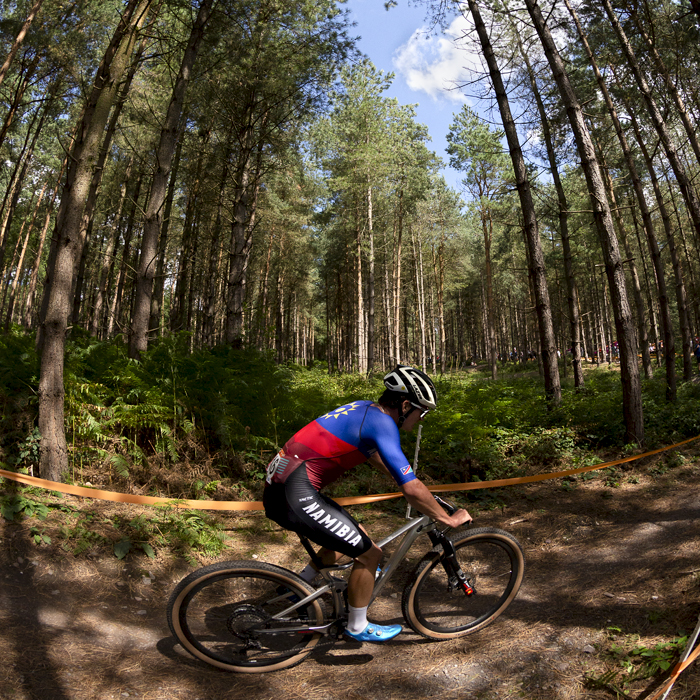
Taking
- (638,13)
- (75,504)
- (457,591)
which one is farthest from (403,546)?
(638,13)

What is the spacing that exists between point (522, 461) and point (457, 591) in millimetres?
5323

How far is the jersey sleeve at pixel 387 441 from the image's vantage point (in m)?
3.06

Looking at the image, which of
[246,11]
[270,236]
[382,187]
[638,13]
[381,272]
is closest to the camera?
[246,11]

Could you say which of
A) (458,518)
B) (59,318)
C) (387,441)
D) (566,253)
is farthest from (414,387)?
(566,253)

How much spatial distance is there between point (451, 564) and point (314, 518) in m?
1.18

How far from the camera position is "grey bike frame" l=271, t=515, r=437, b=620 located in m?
3.15

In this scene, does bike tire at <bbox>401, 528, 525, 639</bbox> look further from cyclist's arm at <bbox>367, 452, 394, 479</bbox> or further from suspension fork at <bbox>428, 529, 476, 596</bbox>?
cyclist's arm at <bbox>367, 452, 394, 479</bbox>

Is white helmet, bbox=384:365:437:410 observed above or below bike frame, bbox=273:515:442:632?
above

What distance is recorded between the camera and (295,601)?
321 cm

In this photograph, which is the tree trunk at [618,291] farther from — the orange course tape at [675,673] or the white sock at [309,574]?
the white sock at [309,574]

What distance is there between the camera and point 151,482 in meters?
6.22

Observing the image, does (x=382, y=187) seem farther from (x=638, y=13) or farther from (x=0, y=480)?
(x=0, y=480)

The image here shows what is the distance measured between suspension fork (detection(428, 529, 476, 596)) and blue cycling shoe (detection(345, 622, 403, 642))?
0.54 meters

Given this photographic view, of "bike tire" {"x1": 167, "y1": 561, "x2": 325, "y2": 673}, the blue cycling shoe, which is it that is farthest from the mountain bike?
the blue cycling shoe
